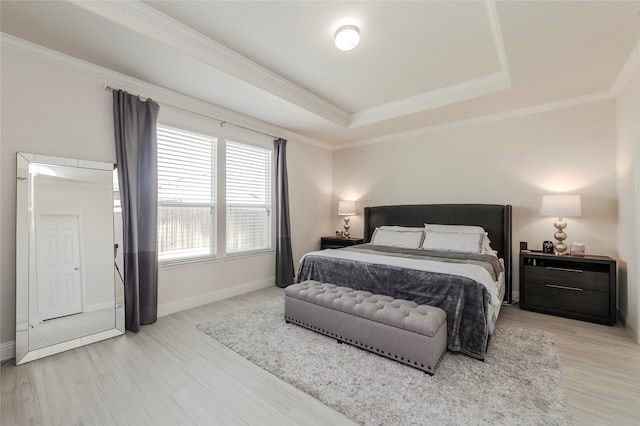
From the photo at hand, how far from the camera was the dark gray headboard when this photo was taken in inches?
147

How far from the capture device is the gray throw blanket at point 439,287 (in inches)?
90.7

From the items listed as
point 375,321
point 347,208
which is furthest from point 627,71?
point 347,208

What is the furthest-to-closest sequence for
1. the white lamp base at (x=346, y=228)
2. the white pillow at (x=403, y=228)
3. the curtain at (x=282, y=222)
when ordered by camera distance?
the white lamp base at (x=346, y=228)
the curtain at (x=282, y=222)
the white pillow at (x=403, y=228)

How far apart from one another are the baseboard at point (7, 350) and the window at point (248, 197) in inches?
86.3

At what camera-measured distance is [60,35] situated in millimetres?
2258

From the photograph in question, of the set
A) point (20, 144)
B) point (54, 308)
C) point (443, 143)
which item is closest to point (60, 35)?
point (20, 144)

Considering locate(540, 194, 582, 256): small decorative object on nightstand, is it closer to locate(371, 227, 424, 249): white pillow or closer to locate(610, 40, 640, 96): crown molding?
locate(610, 40, 640, 96): crown molding

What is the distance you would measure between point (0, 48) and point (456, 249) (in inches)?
194

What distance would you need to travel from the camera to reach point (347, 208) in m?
5.18

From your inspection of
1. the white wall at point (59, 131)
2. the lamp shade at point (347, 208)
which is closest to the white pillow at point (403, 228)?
the lamp shade at point (347, 208)

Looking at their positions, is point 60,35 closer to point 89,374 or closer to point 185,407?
point 89,374

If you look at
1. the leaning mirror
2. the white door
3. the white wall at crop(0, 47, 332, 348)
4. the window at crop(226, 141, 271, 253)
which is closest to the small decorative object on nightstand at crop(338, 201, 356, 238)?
the window at crop(226, 141, 271, 253)

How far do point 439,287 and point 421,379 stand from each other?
798mm

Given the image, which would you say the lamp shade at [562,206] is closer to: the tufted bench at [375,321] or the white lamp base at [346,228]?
the tufted bench at [375,321]
